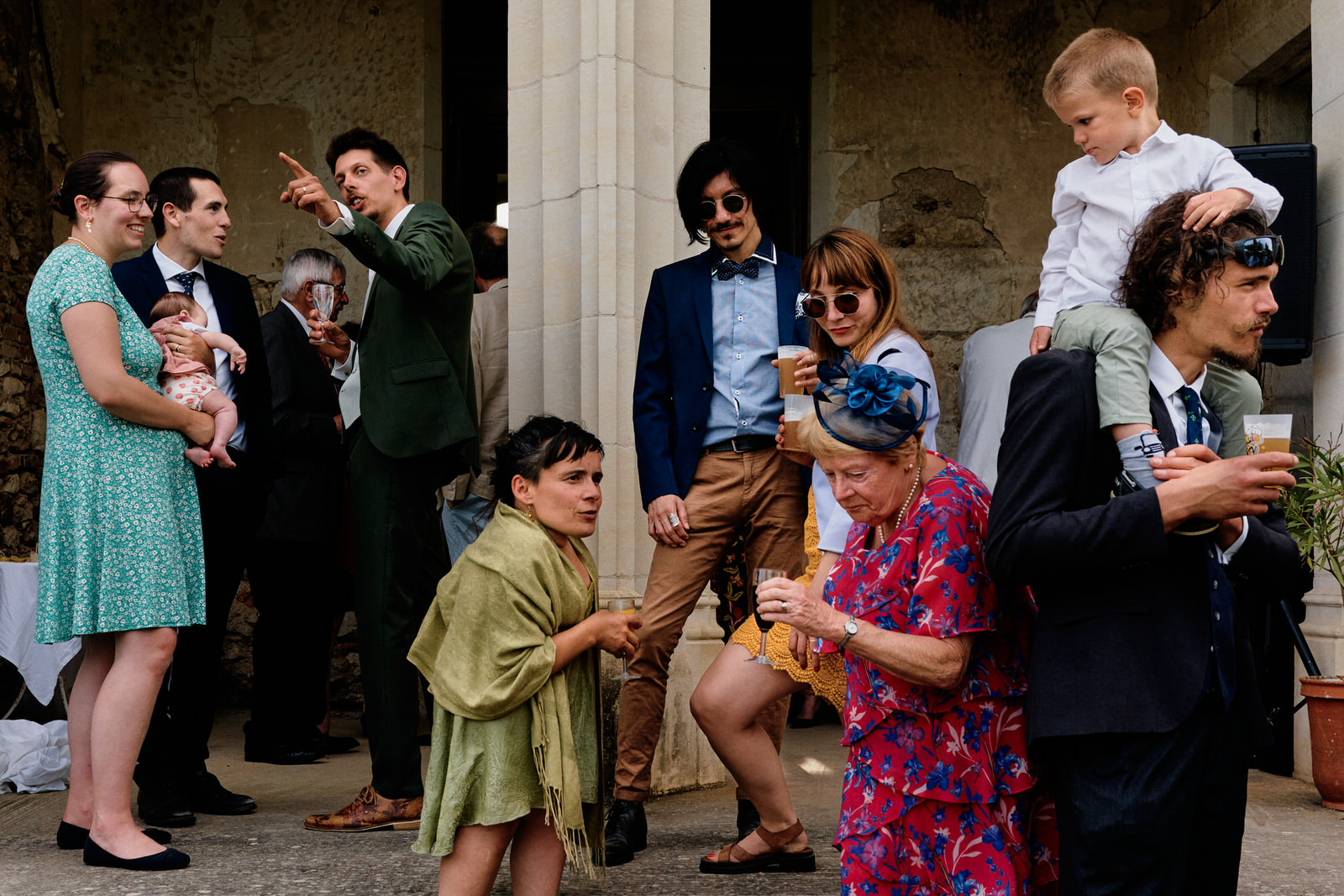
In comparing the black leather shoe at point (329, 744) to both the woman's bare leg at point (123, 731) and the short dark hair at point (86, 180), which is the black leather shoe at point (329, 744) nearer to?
the woman's bare leg at point (123, 731)

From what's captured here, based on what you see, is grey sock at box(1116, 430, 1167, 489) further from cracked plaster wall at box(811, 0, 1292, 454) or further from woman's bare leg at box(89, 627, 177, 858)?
cracked plaster wall at box(811, 0, 1292, 454)

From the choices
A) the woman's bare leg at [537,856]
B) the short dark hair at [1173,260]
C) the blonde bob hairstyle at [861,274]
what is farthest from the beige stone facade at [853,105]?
the short dark hair at [1173,260]

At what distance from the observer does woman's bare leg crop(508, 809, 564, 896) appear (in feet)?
9.14

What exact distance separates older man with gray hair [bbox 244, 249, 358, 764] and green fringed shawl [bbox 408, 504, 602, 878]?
8.15ft

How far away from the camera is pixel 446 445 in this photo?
144 inches

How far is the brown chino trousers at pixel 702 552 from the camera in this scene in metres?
3.65

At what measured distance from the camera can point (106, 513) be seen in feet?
11.3

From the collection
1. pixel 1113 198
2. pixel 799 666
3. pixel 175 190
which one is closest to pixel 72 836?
pixel 175 190

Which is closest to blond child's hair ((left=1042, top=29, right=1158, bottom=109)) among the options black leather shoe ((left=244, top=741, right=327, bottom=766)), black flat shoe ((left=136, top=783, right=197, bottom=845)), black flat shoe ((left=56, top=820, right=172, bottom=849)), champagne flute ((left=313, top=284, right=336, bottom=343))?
champagne flute ((left=313, top=284, right=336, bottom=343))

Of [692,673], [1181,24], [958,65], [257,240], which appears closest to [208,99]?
[257,240]

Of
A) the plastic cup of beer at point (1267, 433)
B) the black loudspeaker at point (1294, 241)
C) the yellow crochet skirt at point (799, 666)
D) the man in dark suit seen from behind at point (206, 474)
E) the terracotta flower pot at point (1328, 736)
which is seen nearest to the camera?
the plastic cup of beer at point (1267, 433)

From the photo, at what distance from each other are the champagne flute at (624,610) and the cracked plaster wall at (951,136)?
142 inches

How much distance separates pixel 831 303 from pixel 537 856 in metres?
1.42

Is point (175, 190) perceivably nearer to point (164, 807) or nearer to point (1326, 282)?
point (164, 807)
